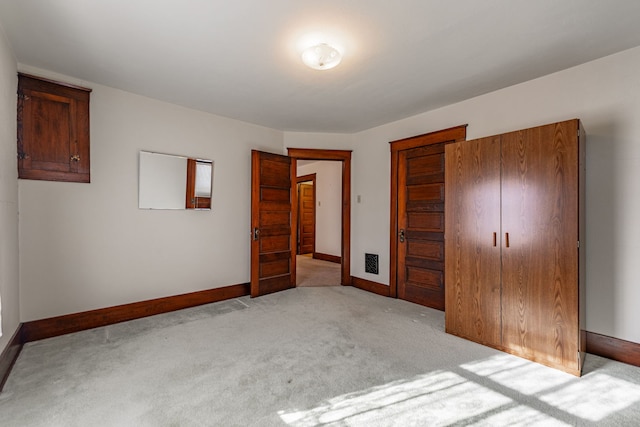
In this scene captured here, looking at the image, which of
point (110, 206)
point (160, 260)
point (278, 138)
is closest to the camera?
point (110, 206)

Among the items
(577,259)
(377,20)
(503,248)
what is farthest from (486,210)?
(377,20)

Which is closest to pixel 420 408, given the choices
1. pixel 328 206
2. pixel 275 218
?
pixel 275 218

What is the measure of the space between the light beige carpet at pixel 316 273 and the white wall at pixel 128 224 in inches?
51.1

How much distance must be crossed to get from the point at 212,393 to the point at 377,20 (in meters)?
2.75

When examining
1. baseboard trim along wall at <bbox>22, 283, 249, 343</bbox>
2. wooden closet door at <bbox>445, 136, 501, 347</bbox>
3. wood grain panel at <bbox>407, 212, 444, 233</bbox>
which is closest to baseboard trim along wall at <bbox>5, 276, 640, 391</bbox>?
baseboard trim along wall at <bbox>22, 283, 249, 343</bbox>

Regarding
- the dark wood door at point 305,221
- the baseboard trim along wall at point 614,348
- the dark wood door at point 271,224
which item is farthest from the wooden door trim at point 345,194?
the dark wood door at point 305,221

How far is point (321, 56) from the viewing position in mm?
2287

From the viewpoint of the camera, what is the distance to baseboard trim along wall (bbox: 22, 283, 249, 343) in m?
2.74

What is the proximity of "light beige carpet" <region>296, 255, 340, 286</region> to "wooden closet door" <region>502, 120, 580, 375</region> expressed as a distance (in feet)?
9.45

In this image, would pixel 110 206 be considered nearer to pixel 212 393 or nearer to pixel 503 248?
pixel 212 393

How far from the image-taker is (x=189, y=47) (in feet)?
7.73

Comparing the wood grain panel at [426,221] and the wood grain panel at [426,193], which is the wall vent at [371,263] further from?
the wood grain panel at [426,193]

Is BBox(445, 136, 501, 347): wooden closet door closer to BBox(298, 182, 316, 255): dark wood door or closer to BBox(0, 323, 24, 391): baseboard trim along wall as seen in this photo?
BBox(0, 323, 24, 391): baseboard trim along wall

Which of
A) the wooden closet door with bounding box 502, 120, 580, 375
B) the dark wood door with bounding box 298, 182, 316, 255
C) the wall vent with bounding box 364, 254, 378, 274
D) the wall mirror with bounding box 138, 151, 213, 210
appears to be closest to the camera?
the wooden closet door with bounding box 502, 120, 580, 375
